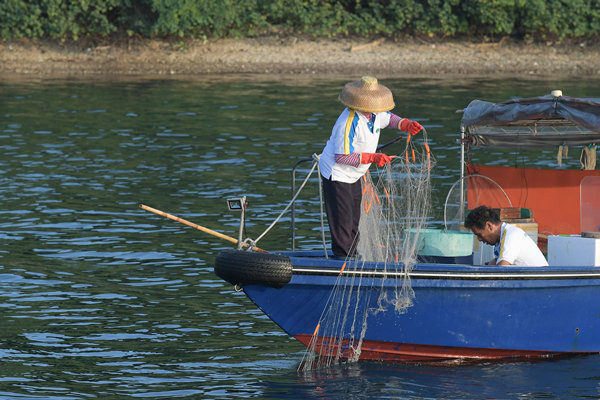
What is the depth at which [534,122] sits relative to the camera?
38.1ft

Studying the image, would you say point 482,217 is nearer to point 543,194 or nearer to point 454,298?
point 454,298

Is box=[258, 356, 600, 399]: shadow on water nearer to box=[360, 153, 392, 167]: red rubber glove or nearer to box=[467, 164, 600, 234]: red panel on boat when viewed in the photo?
box=[360, 153, 392, 167]: red rubber glove

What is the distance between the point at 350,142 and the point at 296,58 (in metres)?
25.7

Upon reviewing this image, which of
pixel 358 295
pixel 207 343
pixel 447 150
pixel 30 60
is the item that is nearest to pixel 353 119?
pixel 358 295

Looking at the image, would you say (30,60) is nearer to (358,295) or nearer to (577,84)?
(577,84)

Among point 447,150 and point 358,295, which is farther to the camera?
point 447,150

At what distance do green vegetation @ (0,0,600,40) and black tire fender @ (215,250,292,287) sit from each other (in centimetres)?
2605

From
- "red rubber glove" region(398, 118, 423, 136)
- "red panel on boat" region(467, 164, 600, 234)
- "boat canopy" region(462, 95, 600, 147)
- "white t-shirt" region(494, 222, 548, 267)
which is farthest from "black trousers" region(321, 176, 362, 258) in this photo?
"red panel on boat" region(467, 164, 600, 234)

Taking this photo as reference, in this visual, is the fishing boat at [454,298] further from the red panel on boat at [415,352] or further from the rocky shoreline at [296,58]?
the rocky shoreline at [296,58]

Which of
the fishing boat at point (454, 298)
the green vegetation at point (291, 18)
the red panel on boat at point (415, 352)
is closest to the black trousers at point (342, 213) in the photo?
the fishing boat at point (454, 298)

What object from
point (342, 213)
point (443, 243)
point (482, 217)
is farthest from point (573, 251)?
point (342, 213)

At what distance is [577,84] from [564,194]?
20036 mm

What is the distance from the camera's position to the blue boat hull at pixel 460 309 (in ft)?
32.6

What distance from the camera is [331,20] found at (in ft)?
121
